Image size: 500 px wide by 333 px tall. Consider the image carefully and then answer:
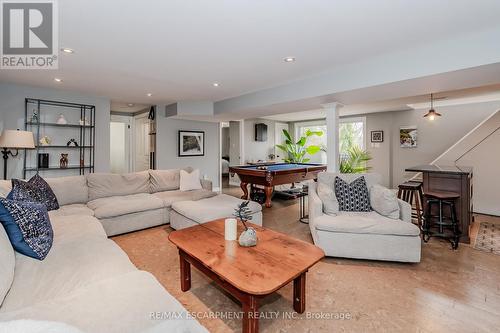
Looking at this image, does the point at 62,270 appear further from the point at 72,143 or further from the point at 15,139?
the point at 72,143

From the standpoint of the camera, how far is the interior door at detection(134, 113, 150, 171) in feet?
23.0

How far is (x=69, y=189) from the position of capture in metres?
3.51

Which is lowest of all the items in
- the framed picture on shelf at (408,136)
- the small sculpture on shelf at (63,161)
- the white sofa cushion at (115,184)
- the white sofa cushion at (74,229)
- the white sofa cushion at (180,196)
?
the white sofa cushion at (74,229)

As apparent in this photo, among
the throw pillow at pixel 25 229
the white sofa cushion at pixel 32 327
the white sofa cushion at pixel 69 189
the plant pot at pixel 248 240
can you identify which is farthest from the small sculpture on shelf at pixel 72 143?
the white sofa cushion at pixel 32 327

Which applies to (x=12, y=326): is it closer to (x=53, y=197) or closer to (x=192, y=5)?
(x=192, y=5)

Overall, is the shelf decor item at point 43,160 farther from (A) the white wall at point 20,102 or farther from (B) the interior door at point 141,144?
(B) the interior door at point 141,144

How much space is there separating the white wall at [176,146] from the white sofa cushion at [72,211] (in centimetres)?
268

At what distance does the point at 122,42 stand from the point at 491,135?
624 centimetres

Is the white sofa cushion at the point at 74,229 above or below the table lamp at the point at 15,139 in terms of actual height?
below

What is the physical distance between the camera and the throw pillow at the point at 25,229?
172 centimetres

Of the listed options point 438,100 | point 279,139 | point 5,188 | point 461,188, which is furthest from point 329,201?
point 279,139

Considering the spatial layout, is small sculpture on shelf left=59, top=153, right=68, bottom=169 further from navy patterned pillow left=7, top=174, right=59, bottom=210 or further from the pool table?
the pool table

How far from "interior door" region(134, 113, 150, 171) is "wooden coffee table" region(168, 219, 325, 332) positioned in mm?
5311

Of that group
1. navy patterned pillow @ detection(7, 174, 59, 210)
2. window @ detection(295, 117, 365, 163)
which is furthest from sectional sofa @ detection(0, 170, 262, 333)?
window @ detection(295, 117, 365, 163)
